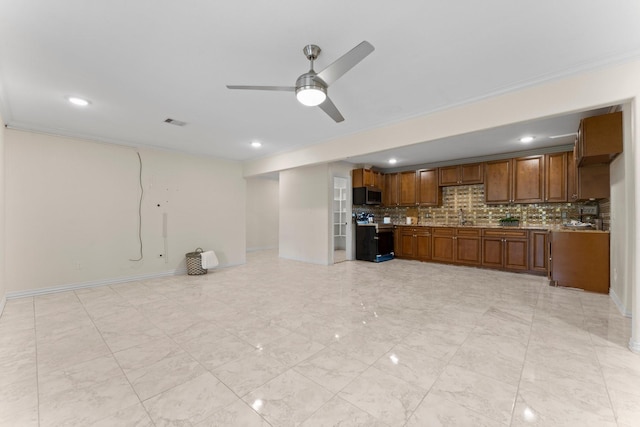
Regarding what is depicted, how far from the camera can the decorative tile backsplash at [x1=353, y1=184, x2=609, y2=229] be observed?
5363 millimetres

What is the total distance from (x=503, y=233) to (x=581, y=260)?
57.4 inches

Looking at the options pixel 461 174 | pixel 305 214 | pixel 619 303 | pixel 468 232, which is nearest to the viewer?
pixel 619 303

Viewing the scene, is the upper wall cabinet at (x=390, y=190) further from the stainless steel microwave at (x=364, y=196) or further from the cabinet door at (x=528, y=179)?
the cabinet door at (x=528, y=179)

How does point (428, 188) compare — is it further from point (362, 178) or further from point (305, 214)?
point (305, 214)

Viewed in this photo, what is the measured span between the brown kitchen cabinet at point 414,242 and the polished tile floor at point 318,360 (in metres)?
2.61

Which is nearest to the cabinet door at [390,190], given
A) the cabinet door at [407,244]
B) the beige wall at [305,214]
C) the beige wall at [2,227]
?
the cabinet door at [407,244]

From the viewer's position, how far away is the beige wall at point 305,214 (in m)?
6.30

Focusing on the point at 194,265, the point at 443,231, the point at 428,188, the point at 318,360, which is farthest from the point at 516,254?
the point at 194,265

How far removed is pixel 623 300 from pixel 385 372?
3256 millimetres

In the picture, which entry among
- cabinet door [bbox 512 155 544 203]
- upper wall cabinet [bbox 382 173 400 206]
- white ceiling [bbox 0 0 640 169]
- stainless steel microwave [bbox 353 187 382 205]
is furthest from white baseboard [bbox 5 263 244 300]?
cabinet door [bbox 512 155 544 203]

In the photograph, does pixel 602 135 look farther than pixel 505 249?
No

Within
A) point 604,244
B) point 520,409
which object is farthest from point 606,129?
point 520,409

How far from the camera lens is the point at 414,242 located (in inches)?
266

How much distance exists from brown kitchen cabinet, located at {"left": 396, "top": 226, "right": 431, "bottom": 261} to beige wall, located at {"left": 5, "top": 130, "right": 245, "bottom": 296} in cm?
427
